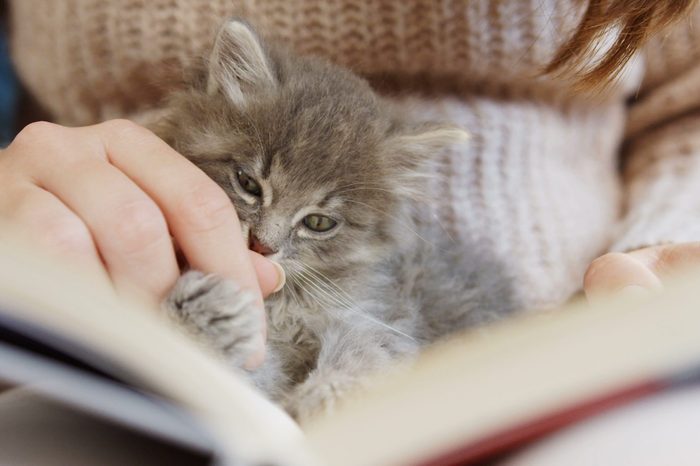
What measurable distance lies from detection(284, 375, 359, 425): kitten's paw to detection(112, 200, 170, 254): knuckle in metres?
0.26

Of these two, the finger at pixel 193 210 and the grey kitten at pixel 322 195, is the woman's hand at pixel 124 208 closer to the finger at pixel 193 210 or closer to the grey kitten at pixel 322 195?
the finger at pixel 193 210

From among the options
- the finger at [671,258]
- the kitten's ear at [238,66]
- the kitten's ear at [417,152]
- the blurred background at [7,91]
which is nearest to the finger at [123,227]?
the kitten's ear at [238,66]

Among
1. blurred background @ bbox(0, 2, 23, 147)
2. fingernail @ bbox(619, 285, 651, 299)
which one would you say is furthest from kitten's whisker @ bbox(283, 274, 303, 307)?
blurred background @ bbox(0, 2, 23, 147)

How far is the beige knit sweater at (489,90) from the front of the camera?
3.92 ft

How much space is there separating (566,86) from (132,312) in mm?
1015

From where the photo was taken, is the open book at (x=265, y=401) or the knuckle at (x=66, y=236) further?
the knuckle at (x=66, y=236)

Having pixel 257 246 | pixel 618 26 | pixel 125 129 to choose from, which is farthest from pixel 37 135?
pixel 618 26

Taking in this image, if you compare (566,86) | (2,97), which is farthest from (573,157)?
(2,97)

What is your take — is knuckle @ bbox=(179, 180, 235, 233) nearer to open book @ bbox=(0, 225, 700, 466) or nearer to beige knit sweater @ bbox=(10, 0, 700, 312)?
open book @ bbox=(0, 225, 700, 466)

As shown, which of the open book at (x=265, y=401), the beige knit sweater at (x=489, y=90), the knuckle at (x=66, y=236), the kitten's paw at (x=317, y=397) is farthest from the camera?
the beige knit sweater at (x=489, y=90)

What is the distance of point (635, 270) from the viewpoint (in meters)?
0.83

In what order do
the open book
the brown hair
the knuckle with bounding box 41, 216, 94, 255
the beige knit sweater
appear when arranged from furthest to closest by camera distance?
the beige knit sweater, the brown hair, the knuckle with bounding box 41, 216, 94, 255, the open book

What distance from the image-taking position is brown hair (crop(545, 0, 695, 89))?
0.93m

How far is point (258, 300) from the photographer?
2.58ft
